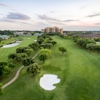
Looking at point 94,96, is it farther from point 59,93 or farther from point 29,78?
point 29,78

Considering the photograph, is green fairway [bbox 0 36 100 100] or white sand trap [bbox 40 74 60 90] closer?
green fairway [bbox 0 36 100 100]

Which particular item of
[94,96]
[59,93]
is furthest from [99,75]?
[59,93]

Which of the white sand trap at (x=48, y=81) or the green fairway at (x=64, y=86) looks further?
the white sand trap at (x=48, y=81)

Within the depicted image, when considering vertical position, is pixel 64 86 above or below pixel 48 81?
above

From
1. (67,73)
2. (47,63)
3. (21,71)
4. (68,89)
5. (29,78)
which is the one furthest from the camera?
(47,63)

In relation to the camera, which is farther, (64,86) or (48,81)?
(48,81)

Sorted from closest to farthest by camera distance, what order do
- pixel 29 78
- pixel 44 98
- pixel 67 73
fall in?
pixel 44 98, pixel 29 78, pixel 67 73

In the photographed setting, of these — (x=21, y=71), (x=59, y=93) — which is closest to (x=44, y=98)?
(x=59, y=93)

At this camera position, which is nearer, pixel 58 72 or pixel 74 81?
pixel 74 81
